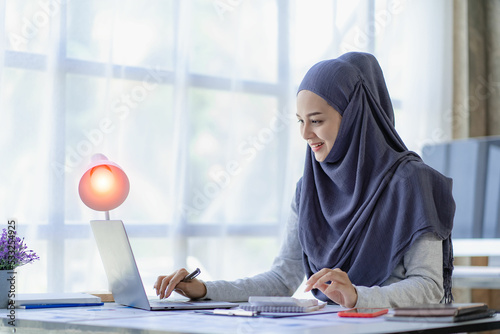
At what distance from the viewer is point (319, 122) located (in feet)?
6.26

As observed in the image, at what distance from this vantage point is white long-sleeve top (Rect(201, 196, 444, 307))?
5.08 feet

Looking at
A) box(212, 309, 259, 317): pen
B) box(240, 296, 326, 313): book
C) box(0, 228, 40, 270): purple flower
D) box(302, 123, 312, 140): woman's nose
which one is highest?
box(302, 123, 312, 140): woman's nose

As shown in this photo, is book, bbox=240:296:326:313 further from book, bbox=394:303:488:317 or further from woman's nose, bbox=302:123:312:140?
woman's nose, bbox=302:123:312:140

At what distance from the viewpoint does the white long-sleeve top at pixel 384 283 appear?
60.9 inches

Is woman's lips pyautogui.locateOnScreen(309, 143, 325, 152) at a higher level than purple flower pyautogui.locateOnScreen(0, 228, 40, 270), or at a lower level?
higher

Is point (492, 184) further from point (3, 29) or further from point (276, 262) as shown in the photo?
point (3, 29)

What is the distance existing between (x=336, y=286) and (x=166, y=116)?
189 cm

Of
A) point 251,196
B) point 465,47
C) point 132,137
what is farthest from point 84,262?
point 465,47

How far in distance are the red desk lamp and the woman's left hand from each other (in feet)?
1.98

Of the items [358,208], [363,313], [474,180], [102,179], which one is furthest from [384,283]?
[474,180]

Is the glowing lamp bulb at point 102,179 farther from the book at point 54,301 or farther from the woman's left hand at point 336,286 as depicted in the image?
the woman's left hand at point 336,286

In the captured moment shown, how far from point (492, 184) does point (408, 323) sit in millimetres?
2975

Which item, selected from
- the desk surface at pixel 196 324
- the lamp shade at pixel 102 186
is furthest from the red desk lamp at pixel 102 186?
the desk surface at pixel 196 324

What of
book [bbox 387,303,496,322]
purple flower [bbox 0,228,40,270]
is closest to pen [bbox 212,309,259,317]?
book [bbox 387,303,496,322]
